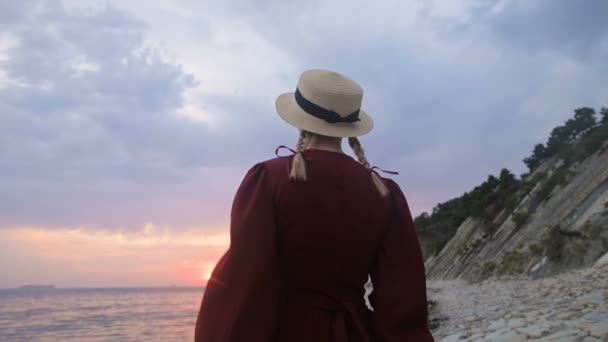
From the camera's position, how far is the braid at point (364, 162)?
2.47 meters

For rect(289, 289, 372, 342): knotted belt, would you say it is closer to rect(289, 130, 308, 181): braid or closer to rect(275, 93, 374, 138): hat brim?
rect(289, 130, 308, 181): braid

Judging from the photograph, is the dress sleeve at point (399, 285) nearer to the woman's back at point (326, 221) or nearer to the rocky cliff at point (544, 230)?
the woman's back at point (326, 221)

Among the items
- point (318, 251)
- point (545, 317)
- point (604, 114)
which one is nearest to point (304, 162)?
point (318, 251)

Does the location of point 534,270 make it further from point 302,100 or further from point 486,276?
point 302,100

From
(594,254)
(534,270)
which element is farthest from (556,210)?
(594,254)

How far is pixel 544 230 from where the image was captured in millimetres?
24438

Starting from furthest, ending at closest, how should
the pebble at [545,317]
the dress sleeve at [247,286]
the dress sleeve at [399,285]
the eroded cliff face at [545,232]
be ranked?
the eroded cliff face at [545,232] < the pebble at [545,317] < the dress sleeve at [399,285] < the dress sleeve at [247,286]

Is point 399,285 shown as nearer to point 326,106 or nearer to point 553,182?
point 326,106

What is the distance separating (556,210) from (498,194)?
582 inches

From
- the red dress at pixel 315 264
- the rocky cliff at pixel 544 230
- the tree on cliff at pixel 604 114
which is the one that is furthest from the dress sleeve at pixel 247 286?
the tree on cliff at pixel 604 114

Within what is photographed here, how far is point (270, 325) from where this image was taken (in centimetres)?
221

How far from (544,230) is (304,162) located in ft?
80.1

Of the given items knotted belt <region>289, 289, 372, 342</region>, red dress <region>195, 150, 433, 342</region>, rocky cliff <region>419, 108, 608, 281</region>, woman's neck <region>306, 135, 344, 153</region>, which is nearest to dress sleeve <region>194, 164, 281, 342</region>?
red dress <region>195, 150, 433, 342</region>

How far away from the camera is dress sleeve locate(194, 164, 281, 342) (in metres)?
2.15
